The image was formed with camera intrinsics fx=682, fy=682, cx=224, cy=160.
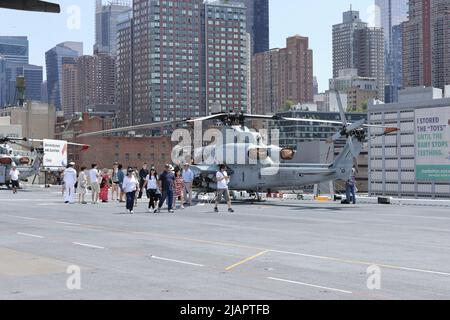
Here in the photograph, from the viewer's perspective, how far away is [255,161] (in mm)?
30734

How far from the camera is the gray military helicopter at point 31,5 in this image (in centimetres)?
667

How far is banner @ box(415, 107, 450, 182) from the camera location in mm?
59188

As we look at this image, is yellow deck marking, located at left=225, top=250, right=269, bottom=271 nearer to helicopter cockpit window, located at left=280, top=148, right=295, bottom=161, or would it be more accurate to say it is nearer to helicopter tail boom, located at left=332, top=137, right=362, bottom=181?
helicopter tail boom, located at left=332, top=137, right=362, bottom=181

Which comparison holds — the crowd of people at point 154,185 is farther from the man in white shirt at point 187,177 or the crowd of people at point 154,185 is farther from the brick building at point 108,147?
the brick building at point 108,147

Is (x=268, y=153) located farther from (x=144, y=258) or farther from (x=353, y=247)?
(x=144, y=258)

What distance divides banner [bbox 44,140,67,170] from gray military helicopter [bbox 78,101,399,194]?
77.5 ft

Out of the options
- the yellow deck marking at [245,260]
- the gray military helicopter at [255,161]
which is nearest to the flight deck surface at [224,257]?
the yellow deck marking at [245,260]

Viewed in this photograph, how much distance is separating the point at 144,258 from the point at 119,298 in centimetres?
386

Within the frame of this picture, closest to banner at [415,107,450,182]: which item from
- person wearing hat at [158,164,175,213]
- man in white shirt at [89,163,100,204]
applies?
man in white shirt at [89,163,100,204]

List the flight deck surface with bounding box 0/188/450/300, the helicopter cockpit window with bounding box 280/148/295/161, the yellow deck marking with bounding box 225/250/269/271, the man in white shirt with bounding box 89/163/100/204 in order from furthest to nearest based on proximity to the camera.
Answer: the man in white shirt with bounding box 89/163/100/204 → the helicopter cockpit window with bounding box 280/148/295/161 → the yellow deck marking with bounding box 225/250/269/271 → the flight deck surface with bounding box 0/188/450/300

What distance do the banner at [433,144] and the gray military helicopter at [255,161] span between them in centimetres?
3100

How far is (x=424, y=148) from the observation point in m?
63.7

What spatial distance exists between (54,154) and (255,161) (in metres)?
27.2
